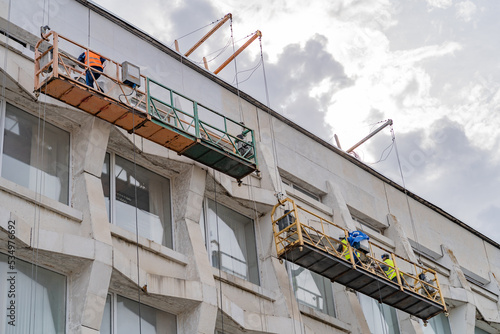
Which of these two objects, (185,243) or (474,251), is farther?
(474,251)

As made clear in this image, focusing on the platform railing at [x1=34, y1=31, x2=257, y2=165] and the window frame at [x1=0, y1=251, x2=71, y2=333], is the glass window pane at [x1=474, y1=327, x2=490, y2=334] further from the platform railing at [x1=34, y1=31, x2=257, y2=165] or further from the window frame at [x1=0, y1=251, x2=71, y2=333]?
the window frame at [x1=0, y1=251, x2=71, y2=333]

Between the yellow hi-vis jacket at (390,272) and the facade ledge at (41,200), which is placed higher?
the yellow hi-vis jacket at (390,272)

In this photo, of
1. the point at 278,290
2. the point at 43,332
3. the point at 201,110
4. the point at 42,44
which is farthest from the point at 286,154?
the point at 43,332

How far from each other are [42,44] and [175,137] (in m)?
4.48

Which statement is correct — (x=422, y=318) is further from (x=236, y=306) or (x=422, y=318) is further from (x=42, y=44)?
(x=42, y=44)

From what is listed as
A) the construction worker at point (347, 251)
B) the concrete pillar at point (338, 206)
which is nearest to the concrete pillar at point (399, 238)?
the concrete pillar at point (338, 206)

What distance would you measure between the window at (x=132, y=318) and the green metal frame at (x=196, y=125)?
5.05 meters

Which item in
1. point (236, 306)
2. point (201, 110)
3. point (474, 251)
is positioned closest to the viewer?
point (236, 306)

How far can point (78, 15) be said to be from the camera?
2375 cm

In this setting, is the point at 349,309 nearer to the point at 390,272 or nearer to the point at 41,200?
the point at 390,272

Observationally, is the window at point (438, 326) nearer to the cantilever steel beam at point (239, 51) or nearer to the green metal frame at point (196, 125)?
the green metal frame at point (196, 125)

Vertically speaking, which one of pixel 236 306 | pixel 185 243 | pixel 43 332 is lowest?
pixel 43 332

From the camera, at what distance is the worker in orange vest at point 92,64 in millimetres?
21750

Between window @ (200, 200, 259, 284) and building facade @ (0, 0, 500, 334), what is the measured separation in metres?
0.04
